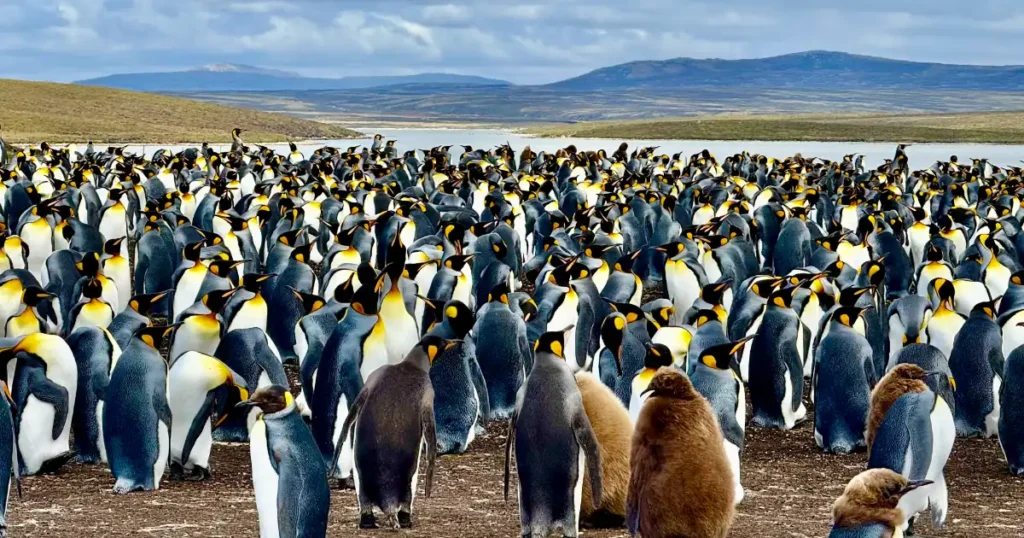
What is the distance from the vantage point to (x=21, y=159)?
2038 centimetres

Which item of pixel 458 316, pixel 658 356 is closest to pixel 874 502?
pixel 658 356

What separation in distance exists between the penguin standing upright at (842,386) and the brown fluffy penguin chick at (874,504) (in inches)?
118

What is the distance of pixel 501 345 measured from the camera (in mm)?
7207

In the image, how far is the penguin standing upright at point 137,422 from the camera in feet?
18.7

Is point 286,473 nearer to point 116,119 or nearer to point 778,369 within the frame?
point 778,369

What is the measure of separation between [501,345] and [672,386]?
2866 mm

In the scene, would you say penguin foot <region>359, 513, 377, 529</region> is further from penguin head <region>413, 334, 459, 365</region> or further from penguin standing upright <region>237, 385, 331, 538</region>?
penguin head <region>413, 334, 459, 365</region>

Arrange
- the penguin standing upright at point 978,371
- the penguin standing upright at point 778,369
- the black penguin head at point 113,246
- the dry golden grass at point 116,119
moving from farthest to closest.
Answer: the dry golden grass at point 116,119 < the black penguin head at point 113,246 < the penguin standing upright at point 778,369 < the penguin standing upright at point 978,371

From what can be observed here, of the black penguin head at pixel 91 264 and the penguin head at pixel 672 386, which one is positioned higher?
the penguin head at pixel 672 386

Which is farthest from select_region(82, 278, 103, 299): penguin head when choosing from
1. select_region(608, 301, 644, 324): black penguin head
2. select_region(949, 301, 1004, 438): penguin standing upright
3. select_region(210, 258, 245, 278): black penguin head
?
select_region(949, 301, 1004, 438): penguin standing upright

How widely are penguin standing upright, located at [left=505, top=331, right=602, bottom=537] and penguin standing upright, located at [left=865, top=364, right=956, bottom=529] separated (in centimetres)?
115

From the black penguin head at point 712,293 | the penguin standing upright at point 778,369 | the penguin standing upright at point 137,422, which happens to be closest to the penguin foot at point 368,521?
the penguin standing upright at point 137,422

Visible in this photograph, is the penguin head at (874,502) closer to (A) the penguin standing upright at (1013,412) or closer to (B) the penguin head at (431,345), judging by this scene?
(B) the penguin head at (431,345)

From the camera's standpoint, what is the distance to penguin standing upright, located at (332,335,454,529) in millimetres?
4953
